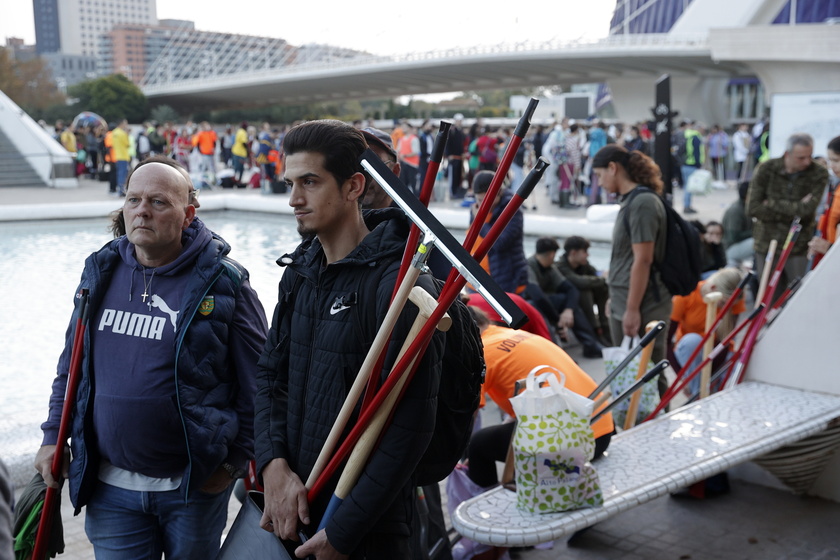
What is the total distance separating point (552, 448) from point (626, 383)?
1898 mm

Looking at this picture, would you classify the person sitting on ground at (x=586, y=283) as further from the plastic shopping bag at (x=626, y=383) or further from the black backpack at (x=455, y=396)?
the black backpack at (x=455, y=396)

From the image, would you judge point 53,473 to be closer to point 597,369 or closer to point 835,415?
point 835,415

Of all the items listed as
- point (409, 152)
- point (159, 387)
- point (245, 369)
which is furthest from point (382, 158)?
point (409, 152)

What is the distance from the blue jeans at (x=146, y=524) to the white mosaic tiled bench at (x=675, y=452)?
3.42 ft

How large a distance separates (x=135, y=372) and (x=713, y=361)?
13.0 ft

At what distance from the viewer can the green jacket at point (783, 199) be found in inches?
289

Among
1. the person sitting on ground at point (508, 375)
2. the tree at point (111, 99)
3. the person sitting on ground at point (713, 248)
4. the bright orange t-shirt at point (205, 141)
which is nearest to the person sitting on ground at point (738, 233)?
the person sitting on ground at point (713, 248)

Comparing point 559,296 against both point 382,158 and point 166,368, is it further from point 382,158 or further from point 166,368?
point 166,368

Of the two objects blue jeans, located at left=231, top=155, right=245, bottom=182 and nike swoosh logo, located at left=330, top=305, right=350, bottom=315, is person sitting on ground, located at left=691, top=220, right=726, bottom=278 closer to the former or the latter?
nike swoosh logo, located at left=330, top=305, right=350, bottom=315

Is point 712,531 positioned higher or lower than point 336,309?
lower

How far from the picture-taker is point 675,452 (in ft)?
13.8

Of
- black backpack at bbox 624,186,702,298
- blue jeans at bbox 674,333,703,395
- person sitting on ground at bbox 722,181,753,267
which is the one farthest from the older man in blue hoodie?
person sitting on ground at bbox 722,181,753,267

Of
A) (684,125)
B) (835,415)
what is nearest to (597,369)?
→ (835,415)

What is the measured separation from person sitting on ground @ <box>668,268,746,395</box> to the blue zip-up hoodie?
341 centimetres
